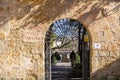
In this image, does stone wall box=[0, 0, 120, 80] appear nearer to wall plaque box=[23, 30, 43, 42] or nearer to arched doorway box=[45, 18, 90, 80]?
wall plaque box=[23, 30, 43, 42]

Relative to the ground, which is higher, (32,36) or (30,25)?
(30,25)

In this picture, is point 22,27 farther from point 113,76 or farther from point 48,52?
point 113,76

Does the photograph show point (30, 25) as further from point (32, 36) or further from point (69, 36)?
point (69, 36)

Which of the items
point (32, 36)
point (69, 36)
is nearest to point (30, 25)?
point (32, 36)

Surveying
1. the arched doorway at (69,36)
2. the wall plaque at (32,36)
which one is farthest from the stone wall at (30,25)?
the arched doorway at (69,36)

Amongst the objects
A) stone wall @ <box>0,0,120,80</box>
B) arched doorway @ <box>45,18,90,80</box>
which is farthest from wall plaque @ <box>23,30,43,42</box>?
arched doorway @ <box>45,18,90,80</box>

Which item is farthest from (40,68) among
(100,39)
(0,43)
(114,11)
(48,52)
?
(114,11)

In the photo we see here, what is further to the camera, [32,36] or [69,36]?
[69,36]

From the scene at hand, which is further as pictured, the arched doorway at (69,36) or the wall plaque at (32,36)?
→ the arched doorway at (69,36)

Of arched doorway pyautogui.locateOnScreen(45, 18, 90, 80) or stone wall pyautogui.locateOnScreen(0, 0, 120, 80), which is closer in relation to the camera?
stone wall pyautogui.locateOnScreen(0, 0, 120, 80)

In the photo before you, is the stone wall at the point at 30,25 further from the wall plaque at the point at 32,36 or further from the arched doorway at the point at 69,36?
the arched doorway at the point at 69,36

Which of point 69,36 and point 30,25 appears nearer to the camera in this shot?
point 30,25

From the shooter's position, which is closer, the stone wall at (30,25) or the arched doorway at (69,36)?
the stone wall at (30,25)

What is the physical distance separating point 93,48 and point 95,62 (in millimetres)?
431
